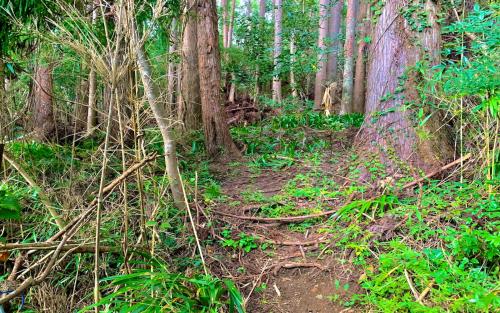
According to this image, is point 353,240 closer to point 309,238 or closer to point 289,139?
point 309,238

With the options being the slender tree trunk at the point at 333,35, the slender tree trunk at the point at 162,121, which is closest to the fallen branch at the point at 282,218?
the slender tree trunk at the point at 162,121

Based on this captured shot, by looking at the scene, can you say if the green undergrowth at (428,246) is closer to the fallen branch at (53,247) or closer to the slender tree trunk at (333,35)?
the fallen branch at (53,247)

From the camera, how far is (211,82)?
5.62m

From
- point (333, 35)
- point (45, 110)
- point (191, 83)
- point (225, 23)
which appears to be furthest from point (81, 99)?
point (225, 23)

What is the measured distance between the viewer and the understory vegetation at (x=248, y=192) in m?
2.55

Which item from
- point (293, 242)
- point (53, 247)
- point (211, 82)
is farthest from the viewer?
point (211, 82)

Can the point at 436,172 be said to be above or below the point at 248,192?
above

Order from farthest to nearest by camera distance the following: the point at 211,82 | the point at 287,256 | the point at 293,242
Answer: the point at 211,82
the point at 293,242
the point at 287,256

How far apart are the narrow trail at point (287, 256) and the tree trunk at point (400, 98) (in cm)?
63

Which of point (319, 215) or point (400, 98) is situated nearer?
point (319, 215)

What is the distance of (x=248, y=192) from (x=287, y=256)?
129 cm

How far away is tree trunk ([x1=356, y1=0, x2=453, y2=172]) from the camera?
13.0 ft

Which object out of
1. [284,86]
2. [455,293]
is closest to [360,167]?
[455,293]

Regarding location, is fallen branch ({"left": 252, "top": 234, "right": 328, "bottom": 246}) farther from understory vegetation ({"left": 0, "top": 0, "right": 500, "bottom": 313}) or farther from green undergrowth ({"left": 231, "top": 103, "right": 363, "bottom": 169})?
green undergrowth ({"left": 231, "top": 103, "right": 363, "bottom": 169})
